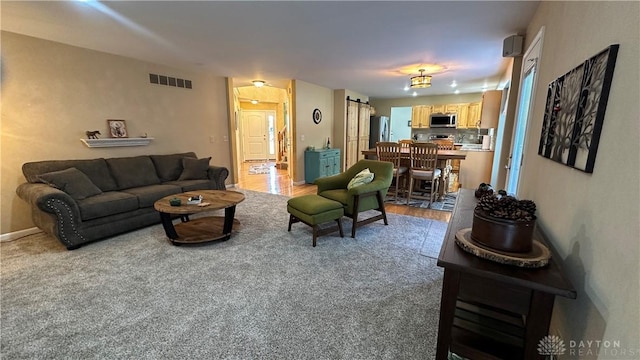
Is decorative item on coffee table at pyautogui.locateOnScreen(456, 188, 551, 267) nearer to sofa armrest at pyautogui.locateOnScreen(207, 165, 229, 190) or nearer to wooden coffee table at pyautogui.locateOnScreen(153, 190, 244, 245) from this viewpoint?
wooden coffee table at pyautogui.locateOnScreen(153, 190, 244, 245)

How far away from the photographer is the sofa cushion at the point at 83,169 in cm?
320

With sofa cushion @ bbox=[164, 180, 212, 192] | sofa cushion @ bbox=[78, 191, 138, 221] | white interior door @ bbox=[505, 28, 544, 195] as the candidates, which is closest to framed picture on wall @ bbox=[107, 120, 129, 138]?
sofa cushion @ bbox=[164, 180, 212, 192]

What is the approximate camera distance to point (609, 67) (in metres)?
0.95

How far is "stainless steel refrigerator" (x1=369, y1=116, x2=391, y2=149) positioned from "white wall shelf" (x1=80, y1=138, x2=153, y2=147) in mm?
6709

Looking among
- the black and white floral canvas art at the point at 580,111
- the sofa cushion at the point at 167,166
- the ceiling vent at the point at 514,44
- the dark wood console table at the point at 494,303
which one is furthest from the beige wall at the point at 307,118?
the dark wood console table at the point at 494,303

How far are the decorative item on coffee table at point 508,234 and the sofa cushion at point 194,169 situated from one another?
4198 mm

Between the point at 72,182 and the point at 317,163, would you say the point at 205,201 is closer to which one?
the point at 72,182

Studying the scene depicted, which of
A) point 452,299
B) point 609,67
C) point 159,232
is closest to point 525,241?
point 452,299

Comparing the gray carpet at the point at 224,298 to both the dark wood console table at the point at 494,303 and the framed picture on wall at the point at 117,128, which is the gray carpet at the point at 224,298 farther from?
the framed picture on wall at the point at 117,128

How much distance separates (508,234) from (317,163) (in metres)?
5.25

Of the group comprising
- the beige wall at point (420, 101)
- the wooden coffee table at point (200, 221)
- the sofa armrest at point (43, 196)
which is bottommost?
the wooden coffee table at point (200, 221)

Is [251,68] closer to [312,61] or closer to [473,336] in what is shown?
[312,61]

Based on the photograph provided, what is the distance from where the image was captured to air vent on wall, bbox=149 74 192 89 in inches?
176

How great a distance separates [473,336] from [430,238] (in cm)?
204
